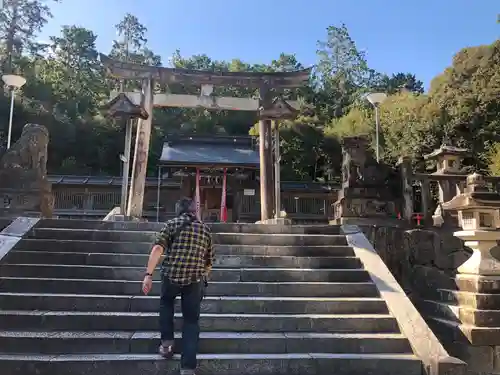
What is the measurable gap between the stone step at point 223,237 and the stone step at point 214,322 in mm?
1984

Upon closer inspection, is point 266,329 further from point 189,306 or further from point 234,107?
point 234,107

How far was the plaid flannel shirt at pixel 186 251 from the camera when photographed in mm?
3775

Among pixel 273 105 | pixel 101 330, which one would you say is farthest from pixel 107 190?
pixel 101 330

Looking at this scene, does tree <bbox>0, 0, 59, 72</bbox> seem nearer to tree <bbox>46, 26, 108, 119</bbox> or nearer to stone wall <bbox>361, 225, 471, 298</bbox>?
tree <bbox>46, 26, 108, 119</bbox>

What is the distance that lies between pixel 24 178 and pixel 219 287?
4707 mm

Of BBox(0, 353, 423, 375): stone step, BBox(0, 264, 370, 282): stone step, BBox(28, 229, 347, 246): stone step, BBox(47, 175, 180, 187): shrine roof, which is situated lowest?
BBox(0, 353, 423, 375): stone step

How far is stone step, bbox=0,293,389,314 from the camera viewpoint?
519 centimetres

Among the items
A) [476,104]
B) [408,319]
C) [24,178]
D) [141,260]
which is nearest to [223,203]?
[24,178]

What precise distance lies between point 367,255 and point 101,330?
4163 mm

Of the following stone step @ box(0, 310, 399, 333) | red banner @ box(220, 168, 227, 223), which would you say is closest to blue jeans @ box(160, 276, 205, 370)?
stone step @ box(0, 310, 399, 333)

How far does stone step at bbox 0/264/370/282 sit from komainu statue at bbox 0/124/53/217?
2.12m

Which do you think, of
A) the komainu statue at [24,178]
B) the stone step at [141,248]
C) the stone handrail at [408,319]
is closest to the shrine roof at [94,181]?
the komainu statue at [24,178]

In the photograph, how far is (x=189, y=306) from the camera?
3762mm

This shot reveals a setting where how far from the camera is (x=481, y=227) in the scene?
5551 mm
